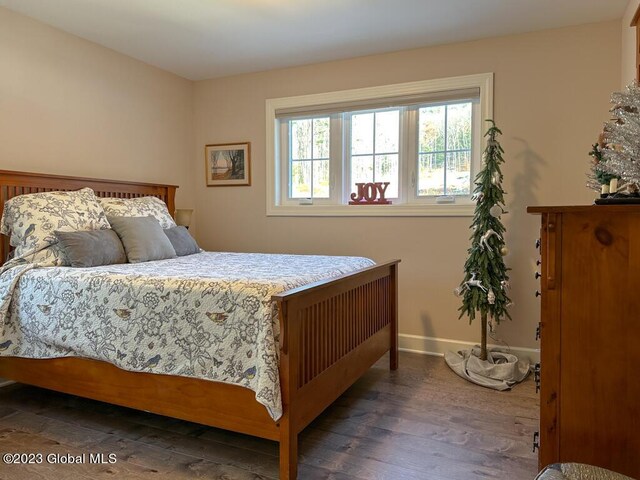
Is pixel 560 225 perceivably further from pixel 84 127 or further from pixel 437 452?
pixel 84 127

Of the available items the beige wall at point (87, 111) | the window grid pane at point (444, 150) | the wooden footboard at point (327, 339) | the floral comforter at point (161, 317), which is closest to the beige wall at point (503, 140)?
the window grid pane at point (444, 150)

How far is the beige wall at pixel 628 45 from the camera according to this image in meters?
2.64

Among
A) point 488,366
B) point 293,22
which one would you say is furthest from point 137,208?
point 488,366

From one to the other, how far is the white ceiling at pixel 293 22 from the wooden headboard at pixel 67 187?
1066 millimetres

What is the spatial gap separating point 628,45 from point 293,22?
85.0 inches

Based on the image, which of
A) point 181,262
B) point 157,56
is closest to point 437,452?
point 181,262

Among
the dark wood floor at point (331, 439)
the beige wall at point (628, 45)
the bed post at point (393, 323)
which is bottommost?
the dark wood floor at point (331, 439)

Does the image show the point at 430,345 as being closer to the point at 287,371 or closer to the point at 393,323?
the point at 393,323

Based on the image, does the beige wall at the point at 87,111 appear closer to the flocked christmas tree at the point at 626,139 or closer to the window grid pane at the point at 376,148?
the window grid pane at the point at 376,148

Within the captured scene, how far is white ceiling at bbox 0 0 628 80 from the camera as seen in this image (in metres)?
2.78

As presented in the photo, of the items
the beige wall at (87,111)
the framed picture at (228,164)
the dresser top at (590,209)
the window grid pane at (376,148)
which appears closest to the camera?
the dresser top at (590,209)

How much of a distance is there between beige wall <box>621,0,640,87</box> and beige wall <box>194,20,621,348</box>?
0.07 metres

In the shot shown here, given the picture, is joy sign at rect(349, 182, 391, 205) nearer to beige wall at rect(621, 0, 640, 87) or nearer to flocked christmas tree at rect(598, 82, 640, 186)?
beige wall at rect(621, 0, 640, 87)

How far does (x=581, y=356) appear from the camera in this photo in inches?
60.7
